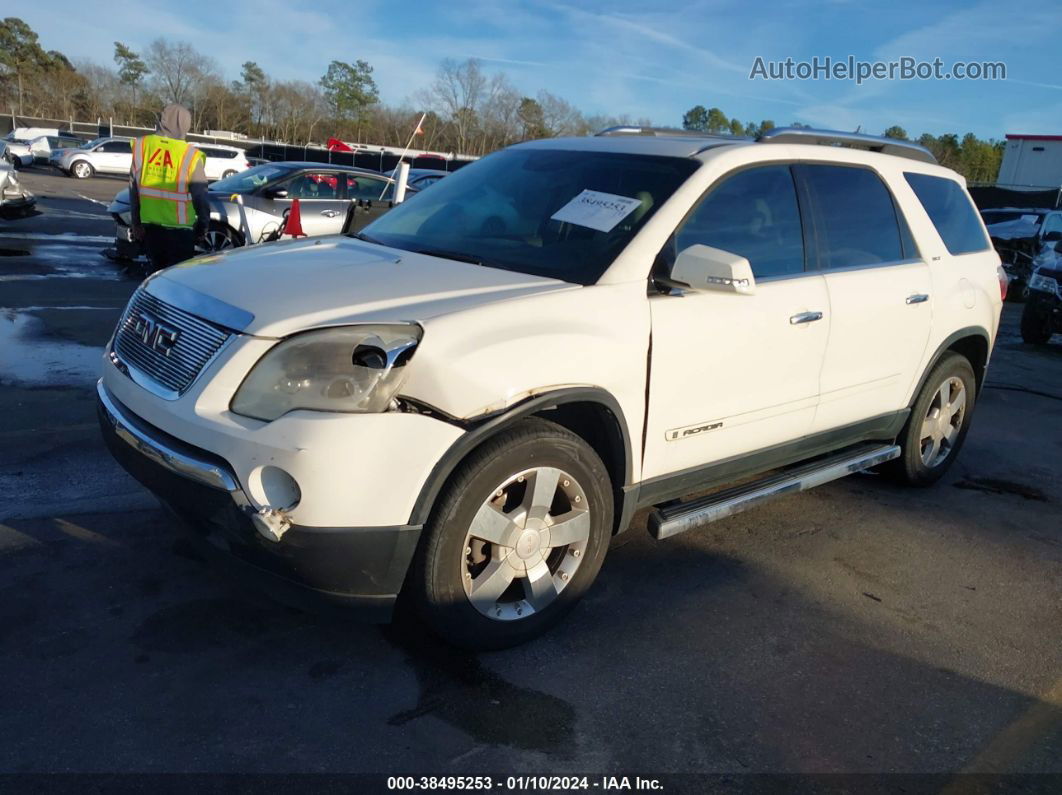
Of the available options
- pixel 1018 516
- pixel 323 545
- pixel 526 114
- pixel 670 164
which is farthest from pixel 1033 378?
pixel 526 114

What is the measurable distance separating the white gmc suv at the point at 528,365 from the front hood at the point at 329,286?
0.01m

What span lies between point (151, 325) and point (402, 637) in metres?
1.45

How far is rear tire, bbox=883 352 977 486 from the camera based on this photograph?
4867 millimetres

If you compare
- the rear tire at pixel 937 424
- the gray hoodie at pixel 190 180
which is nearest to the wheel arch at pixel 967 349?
the rear tire at pixel 937 424

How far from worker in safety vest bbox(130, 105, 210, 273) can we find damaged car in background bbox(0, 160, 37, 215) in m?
7.95

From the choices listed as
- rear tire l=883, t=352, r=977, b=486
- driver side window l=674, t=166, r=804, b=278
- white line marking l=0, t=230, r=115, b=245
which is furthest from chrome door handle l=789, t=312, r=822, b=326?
white line marking l=0, t=230, r=115, b=245

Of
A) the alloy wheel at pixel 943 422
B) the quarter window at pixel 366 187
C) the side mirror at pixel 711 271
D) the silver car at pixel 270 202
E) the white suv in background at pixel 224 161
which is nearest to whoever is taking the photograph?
the side mirror at pixel 711 271

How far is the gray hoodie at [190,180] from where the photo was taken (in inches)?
278

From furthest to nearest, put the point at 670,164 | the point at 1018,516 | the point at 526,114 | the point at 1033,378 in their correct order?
the point at 526,114 → the point at 1033,378 → the point at 1018,516 → the point at 670,164

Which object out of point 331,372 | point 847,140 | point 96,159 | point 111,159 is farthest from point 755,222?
point 111,159

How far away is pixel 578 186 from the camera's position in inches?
148

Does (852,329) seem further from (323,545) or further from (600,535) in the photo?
(323,545)

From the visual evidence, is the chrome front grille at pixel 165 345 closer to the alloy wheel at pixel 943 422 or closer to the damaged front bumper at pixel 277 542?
the damaged front bumper at pixel 277 542

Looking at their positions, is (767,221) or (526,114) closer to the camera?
(767,221)
